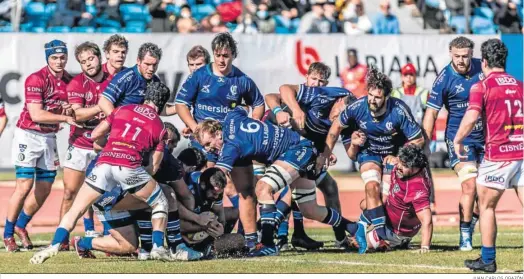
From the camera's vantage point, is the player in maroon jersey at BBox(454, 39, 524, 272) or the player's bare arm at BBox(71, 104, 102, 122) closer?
the player in maroon jersey at BBox(454, 39, 524, 272)

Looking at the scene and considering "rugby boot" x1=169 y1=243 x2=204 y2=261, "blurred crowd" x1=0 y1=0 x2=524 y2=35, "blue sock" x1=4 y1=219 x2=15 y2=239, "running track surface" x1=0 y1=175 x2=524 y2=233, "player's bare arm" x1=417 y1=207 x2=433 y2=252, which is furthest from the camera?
"blurred crowd" x1=0 y1=0 x2=524 y2=35

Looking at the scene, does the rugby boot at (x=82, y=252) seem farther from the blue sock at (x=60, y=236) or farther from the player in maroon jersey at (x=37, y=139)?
the player in maroon jersey at (x=37, y=139)

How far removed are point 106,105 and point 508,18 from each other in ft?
46.3

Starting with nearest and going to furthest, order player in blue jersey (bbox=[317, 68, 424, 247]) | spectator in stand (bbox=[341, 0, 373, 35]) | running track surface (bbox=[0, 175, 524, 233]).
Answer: player in blue jersey (bbox=[317, 68, 424, 247])
running track surface (bbox=[0, 175, 524, 233])
spectator in stand (bbox=[341, 0, 373, 35])

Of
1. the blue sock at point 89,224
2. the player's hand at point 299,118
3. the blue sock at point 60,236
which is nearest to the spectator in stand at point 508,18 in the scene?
the player's hand at point 299,118

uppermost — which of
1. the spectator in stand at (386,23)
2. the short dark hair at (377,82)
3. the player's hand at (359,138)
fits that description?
the spectator in stand at (386,23)

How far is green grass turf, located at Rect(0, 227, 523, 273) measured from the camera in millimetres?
9875

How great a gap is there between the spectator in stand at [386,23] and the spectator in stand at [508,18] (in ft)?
8.00

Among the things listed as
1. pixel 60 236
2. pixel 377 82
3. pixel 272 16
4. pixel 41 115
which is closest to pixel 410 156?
pixel 377 82

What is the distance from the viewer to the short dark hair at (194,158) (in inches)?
468

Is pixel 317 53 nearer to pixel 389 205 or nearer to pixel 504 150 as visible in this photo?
pixel 389 205

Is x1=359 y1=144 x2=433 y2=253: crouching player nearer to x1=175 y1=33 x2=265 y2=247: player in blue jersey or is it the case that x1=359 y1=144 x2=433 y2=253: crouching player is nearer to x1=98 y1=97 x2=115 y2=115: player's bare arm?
x1=175 y1=33 x2=265 y2=247: player in blue jersey

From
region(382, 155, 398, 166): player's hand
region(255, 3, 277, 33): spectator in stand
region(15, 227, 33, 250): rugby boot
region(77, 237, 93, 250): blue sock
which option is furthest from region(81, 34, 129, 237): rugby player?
region(255, 3, 277, 33): spectator in stand

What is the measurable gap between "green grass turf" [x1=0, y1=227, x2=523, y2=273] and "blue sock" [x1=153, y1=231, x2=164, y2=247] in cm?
18
